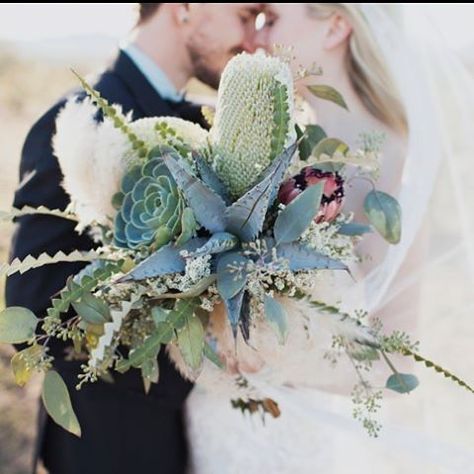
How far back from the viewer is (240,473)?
189cm

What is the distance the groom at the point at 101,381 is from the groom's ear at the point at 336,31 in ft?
1.31

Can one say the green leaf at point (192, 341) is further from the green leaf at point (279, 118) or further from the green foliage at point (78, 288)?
the green leaf at point (279, 118)

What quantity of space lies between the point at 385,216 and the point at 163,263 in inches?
15.8

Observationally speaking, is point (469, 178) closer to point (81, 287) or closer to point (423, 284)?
point (423, 284)

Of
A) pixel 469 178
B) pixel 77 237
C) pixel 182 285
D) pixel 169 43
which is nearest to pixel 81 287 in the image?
pixel 182 285

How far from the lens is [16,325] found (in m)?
1.14

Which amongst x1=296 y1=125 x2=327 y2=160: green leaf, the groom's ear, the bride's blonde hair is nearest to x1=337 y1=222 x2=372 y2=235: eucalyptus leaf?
x1=296 y1=125 x2=327 y2=160: green leaf

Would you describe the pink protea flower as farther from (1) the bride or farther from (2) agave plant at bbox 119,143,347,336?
(1) the bride

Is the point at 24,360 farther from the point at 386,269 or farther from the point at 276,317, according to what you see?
the point at 386,269

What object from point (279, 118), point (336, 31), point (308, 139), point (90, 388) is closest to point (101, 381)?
point (90, 388)

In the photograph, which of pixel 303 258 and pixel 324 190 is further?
pixel 324 190

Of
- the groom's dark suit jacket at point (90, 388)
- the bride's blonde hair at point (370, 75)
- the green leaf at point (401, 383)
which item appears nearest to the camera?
the green leaf at point (401, 383)

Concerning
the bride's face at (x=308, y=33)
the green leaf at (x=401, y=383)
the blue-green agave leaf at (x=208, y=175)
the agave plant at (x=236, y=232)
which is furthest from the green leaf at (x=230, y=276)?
the bride's face at (x=308, y=33)

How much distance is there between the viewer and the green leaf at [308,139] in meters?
1.31
